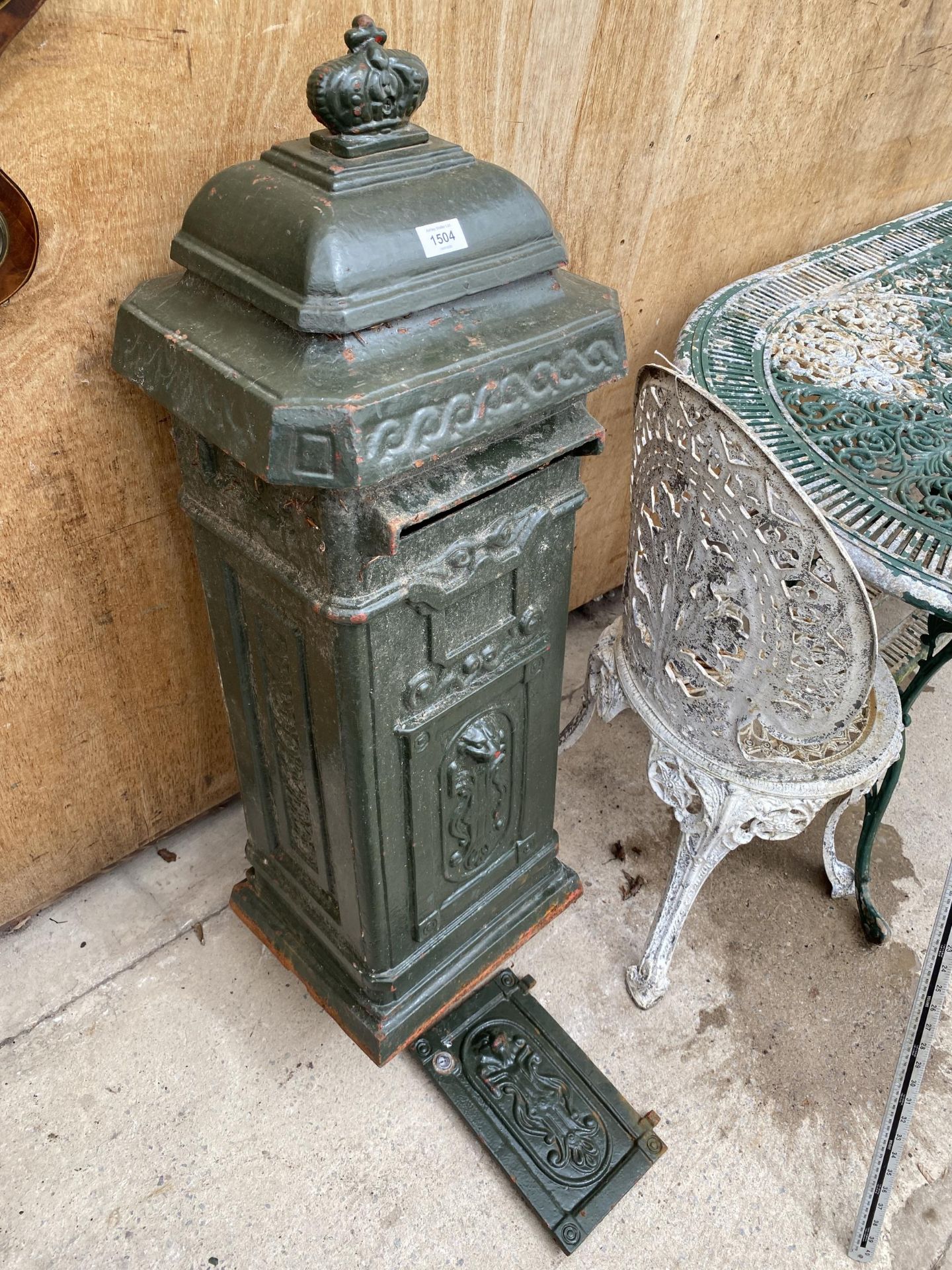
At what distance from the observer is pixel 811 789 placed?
172 centimetres

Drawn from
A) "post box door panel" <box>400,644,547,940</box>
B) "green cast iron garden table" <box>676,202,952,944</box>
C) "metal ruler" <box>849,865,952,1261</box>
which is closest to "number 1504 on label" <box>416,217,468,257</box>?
"post box door panel" <box>400,644,547,940</box>

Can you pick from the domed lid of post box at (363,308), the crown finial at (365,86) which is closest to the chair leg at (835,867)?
the domed lid of post box at (363,308)

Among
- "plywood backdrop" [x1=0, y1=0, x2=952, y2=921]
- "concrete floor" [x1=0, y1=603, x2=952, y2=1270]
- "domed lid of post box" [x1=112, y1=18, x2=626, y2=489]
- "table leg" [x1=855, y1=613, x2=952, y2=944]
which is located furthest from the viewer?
"table leg" [x1=855, y1=613, x2=952, y2=944]

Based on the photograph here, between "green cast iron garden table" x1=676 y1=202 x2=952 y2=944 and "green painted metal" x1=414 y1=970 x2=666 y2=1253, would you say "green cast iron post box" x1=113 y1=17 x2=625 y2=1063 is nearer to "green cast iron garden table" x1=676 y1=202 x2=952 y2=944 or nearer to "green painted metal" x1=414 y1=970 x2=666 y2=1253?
"green painted metal" x1=414 y1=970 x2=666 y2=1253

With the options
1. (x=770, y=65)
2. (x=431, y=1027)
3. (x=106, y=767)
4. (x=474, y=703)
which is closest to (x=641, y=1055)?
(x=431, y=1027)

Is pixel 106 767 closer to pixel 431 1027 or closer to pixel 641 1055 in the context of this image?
pixel 431 1027

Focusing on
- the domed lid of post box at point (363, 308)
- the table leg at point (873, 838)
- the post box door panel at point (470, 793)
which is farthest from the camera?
the table leg at point (873, 838)

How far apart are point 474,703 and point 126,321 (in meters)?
0.77

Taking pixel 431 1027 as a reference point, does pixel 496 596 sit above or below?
above

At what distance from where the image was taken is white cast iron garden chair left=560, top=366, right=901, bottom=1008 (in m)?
1.37

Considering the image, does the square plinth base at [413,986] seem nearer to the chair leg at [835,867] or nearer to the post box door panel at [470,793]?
the post box door panel at [470,793]

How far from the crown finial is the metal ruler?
1.39m

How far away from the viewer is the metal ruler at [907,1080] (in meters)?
1.50

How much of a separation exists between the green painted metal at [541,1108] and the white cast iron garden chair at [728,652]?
0.24 metres
